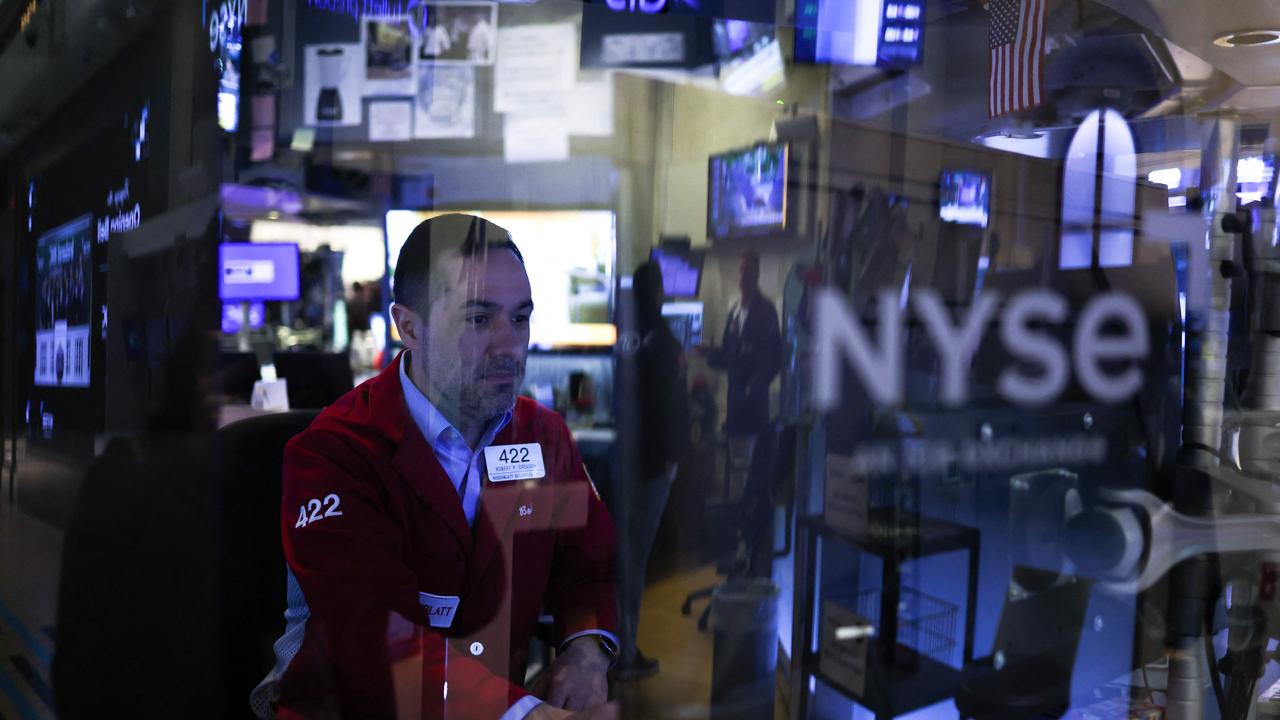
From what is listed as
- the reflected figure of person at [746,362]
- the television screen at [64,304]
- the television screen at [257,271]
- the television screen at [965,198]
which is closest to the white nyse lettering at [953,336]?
the television screen at [965,198]

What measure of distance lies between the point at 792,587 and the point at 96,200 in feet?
5.20

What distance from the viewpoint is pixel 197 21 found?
1.55m

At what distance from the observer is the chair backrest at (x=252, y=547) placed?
153 centimetres

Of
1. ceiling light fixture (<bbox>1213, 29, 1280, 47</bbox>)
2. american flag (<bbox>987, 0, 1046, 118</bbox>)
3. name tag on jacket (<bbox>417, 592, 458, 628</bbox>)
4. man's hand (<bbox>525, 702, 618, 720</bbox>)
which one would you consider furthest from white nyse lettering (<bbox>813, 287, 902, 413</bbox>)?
ceiling light fixture (<bbox>1213, 29, 1280, 47</bbox>)

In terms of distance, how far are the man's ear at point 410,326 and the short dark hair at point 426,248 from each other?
0.01m

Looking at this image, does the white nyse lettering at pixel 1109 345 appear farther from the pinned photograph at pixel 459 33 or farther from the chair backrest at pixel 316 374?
the chair backrest at pixel 316 374

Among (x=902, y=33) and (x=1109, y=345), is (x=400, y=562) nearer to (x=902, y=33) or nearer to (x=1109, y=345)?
(x=902, y=33)

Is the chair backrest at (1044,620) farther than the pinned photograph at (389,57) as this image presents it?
Yes

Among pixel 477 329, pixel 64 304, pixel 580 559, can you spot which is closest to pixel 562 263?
pixel 477 329

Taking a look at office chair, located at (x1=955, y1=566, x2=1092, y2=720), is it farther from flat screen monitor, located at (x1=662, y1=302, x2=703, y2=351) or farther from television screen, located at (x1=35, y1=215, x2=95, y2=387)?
television screen, located at (x1=35, y1=215, x2=95, y2=387)

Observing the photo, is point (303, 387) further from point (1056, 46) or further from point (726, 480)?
point (1056, 46)

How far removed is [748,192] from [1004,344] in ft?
2.13

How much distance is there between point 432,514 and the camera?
141 cm

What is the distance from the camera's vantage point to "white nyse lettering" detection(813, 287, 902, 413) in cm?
176
